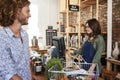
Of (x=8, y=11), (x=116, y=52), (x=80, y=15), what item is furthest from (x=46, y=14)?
(x=8, y=11)

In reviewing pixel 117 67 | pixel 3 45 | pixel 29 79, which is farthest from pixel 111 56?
pixel 3 45

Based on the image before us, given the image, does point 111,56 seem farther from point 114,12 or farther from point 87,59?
point 87,59

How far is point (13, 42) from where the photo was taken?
1489mm

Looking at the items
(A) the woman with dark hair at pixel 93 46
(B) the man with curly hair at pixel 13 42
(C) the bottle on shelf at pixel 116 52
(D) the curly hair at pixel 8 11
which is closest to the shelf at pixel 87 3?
(C) the bottle on shelf at pixel 116 52

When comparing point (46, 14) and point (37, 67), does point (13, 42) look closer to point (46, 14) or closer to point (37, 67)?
point (37, 67)

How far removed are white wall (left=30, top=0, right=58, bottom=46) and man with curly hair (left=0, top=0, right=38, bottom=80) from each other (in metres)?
5.82

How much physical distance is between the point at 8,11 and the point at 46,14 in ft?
20.0

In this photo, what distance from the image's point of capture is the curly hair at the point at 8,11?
1.51 m

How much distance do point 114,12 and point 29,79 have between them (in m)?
2.77

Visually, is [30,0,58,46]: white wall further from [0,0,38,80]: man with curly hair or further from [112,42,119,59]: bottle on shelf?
[0,0,38,80]: man with curly hair

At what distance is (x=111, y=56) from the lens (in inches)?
153

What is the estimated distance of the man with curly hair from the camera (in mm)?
1387

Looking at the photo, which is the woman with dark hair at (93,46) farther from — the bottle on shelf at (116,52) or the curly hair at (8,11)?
the curly hair at (8,11)

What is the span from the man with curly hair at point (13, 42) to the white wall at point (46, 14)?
5.82 meters
